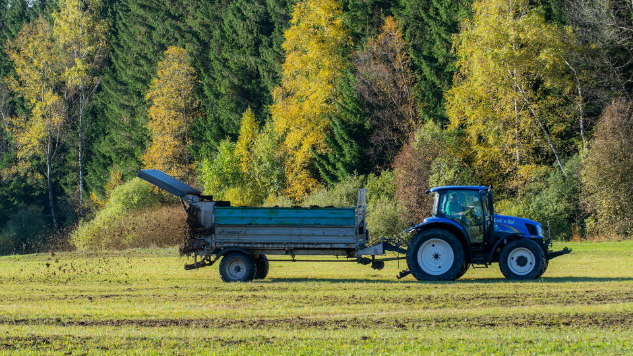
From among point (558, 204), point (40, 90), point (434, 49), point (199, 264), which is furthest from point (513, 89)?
point (40, 90)

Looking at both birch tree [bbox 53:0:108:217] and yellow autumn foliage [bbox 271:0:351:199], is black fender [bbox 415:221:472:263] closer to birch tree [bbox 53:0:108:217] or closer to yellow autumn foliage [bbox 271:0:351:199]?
yellow autumn foliage [bbox 271:0:351:199]

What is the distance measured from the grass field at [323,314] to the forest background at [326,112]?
1685cm

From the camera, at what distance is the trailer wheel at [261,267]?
64.0ft

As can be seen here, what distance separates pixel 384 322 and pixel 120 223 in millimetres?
36805

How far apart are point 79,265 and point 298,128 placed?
21.3 meters

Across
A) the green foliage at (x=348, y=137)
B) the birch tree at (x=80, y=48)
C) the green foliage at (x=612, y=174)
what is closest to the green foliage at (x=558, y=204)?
the green foliage at (x=612, y=174)

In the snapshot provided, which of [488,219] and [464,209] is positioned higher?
[464,209]

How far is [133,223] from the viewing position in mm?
42750

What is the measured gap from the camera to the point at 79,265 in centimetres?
2748

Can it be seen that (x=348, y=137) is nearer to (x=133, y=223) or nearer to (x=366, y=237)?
(x=133, y=223)

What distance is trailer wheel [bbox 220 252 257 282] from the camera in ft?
60.2

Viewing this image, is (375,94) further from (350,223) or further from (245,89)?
(350,223)

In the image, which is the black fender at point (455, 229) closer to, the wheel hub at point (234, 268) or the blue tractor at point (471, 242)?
the blue tractor at point (471, 242)

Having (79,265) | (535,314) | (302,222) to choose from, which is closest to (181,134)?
(79,265)
